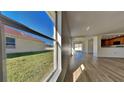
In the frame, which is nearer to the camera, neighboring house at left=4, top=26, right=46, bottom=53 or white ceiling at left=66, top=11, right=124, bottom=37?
neighboring house at left=4, top=26, right=46, bottom=53

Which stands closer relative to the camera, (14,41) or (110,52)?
(14,41)

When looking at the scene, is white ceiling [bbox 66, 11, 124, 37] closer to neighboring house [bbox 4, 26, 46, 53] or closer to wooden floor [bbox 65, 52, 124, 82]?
wooden floor [bbox 65, 52, 124, 82]

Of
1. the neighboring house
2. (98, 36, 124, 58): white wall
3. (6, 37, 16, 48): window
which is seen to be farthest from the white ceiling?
(98, 36, 124, 58): white wall

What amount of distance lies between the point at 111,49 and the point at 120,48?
77 centimetres

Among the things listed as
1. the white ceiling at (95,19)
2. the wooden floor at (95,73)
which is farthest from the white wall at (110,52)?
the wooden floor at (95,73)

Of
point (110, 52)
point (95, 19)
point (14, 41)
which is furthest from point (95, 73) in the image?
point (110, 52)

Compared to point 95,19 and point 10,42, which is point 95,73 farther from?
point 10,42
